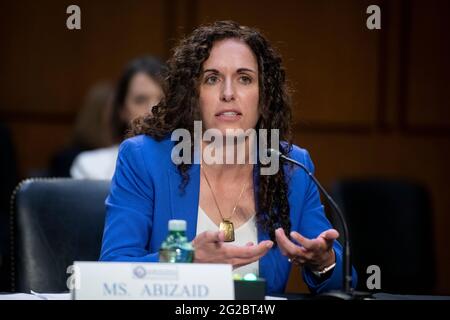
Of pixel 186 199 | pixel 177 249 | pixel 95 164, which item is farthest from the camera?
pixel 95 164

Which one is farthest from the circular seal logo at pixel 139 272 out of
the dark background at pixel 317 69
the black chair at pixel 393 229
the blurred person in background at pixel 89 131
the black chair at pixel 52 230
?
the dark background at pixel 317 69

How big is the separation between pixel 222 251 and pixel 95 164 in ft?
7.41

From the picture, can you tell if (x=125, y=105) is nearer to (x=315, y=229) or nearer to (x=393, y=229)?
(x=393, y=229)

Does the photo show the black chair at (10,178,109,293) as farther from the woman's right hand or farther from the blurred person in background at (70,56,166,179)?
the blurred person in background at (70,56,166,179)

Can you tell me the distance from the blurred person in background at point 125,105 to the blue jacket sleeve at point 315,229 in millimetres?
1573

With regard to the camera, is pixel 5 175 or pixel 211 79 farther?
pixel 5 175

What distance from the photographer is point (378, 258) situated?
4316mm

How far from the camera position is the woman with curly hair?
2484 mm

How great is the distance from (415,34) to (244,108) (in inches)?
114

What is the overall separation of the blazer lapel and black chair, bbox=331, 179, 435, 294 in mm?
1808

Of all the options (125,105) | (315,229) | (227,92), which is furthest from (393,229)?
(227,92)

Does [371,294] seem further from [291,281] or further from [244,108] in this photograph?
[291,281]

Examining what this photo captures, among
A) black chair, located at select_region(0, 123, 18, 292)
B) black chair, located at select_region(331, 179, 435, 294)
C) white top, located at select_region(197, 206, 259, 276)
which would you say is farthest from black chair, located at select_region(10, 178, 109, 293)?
black chair, located at select_region(331, 179, 435, 294)

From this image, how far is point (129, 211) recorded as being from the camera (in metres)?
2.43
